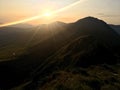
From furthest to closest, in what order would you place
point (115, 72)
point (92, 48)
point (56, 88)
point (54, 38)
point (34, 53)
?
point (54, 38) < point (34, 53) < point (92, 48) < point (115, 72) < point (56, 88)

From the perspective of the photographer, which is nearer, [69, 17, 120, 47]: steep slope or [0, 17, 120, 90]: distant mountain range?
[0, 17, 120, 90]: distant mountain range

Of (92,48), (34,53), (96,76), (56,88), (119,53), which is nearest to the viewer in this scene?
(56,88)

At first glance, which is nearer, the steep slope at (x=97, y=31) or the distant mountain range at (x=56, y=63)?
the distant mountain range at (x=56, y=63)

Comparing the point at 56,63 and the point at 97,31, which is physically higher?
the point at 97,31

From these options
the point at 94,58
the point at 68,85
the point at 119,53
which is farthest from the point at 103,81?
the point at 119,53

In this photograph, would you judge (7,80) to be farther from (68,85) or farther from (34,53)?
(68,85)

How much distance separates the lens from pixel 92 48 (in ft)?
255

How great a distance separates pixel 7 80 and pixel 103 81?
137ft

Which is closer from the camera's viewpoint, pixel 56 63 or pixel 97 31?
pixel 56 63

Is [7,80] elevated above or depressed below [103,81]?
below

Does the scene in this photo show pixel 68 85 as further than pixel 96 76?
No

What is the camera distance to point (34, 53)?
101 metres

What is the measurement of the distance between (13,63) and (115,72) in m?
48.2

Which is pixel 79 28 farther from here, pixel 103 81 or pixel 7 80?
pixel 103 81
